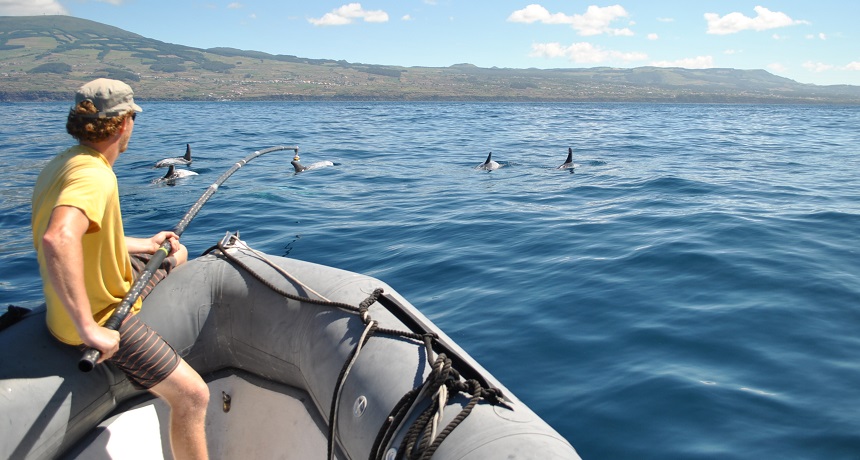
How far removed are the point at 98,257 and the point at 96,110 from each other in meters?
0.65

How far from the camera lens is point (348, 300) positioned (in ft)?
12.1

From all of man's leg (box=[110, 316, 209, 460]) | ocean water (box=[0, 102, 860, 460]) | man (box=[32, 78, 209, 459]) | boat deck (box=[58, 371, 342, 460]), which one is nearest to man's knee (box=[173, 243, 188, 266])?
boat deck (box=[58, 371, 342, 460])

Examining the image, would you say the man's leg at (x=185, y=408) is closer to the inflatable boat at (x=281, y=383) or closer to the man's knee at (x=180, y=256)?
the inflatable boat at (x=281, y=383)

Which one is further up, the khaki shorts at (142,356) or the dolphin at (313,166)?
the khaki shorts at (142,356)

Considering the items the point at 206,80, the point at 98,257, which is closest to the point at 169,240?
the point at 98,257

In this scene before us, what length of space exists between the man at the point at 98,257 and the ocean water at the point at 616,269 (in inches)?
98.6

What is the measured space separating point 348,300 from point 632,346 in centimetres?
296

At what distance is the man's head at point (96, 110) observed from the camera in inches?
109

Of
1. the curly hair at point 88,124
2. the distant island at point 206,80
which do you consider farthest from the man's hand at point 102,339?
the distant island at point 206,80

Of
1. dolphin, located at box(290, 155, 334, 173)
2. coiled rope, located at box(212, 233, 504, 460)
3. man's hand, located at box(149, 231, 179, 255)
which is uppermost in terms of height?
man's hand, located at box(149, 231, 179, 255)

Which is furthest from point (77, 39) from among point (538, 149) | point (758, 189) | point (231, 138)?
point (758, 189)

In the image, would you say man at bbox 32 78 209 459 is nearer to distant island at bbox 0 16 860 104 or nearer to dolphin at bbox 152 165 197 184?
dolphin at bbox 152 165 197 184

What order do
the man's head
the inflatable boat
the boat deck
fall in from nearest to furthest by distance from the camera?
the inflatable boat < the man's head < the boat deck

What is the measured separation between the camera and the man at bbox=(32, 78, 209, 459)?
98.0 inches
